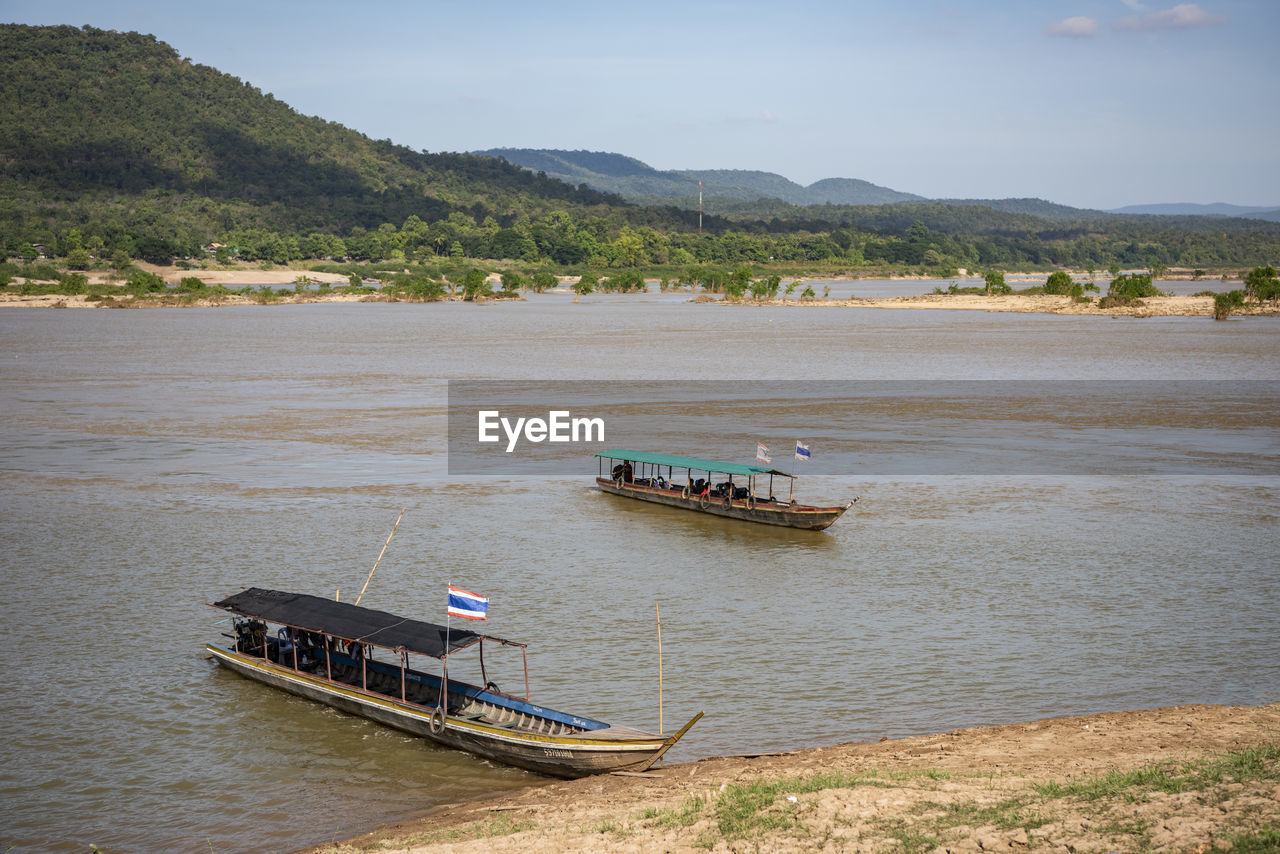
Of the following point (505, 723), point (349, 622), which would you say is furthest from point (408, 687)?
point (505, 723)

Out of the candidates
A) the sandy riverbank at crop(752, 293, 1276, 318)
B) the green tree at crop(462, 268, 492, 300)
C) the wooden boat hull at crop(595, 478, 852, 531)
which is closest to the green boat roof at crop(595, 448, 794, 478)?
the wooden boat hull at crop(595, 478, 852, 531)

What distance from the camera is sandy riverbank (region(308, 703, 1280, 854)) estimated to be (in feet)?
37.4

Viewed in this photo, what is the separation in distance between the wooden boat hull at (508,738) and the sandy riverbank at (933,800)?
371mm

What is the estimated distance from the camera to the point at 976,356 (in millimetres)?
82312

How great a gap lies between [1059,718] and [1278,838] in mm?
7510

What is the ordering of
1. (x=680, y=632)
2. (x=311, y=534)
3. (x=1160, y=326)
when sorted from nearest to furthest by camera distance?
(x=680, y=632)
(x=311, y=534)
(x=1160, y=326)

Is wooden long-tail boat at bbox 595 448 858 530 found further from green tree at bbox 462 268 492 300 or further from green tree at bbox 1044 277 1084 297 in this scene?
green tree at bbox 462 268 492 300

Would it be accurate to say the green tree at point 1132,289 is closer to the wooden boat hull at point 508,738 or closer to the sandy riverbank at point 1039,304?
the sandy riverbank at point 1039,304

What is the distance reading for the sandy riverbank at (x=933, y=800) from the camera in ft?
37.4

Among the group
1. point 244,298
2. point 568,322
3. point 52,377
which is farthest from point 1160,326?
point 244,298

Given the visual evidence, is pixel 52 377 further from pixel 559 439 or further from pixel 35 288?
pixel 35 288

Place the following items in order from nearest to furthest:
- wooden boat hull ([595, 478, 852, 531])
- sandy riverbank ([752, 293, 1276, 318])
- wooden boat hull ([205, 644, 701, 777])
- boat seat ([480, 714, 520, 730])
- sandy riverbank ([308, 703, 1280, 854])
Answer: sandy riverbank ([308, 703, 1280, 854])
wooden boat hull ([205, 644, 701, 777])
boat seat ([480, 714, 520, 730])
wooden boat hull ([595, 478, 852, 531])
sandy riverbank ([752, 293, 1276, 318])

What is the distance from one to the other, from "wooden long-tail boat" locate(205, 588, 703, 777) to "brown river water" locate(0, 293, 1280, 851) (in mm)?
412

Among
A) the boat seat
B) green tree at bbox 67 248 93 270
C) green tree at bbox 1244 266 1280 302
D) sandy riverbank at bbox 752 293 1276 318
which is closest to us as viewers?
the boat seat
